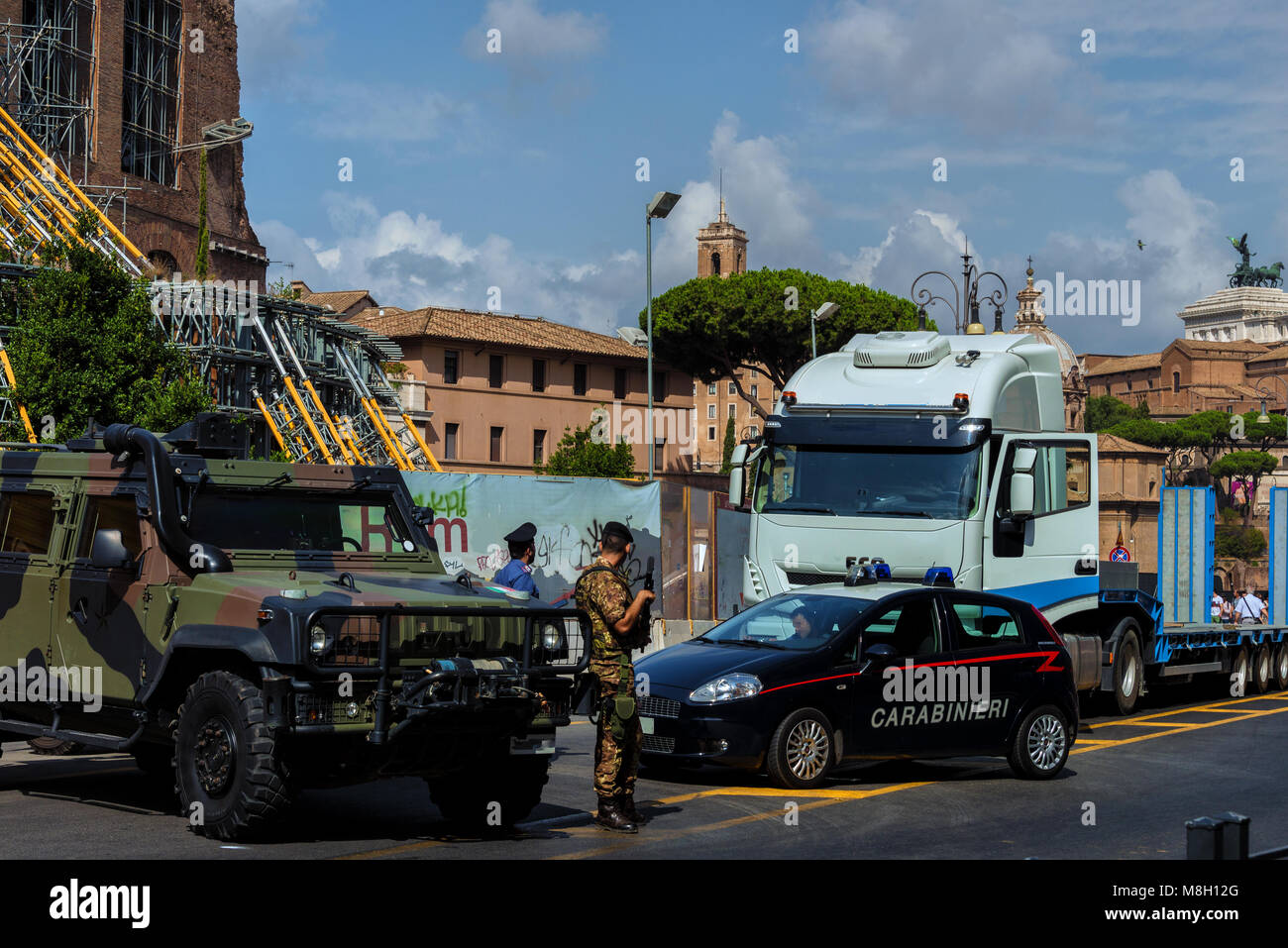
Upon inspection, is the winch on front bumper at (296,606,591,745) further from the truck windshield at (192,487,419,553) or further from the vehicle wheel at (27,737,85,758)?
the vehicle wheel at (27,737,85,758)

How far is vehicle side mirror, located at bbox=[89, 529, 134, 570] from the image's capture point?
346 inches

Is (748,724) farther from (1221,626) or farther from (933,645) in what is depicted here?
(1221,626)

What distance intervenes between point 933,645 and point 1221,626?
9.05 meters

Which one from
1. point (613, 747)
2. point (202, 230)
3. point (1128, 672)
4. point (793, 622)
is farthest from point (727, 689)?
point (202, 230)

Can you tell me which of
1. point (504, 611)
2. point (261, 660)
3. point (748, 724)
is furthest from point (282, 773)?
point (748, 724)

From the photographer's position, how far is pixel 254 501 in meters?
9.40

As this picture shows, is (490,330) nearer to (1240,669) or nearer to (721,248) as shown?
(1240,669)

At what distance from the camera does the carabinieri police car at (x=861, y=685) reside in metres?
11.0

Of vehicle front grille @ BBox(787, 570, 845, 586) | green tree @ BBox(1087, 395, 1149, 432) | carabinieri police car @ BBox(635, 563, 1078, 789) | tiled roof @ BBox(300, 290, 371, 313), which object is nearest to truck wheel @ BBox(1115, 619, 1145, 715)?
vehicle front grille @ BBox(787, 570, 845, 586)

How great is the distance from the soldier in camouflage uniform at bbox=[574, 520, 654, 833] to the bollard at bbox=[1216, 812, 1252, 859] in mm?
4098

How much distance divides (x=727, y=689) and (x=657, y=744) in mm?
702

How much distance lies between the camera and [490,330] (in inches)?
3403

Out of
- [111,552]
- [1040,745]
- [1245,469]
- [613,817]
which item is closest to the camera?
[111,552]

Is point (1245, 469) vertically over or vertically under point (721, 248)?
under
